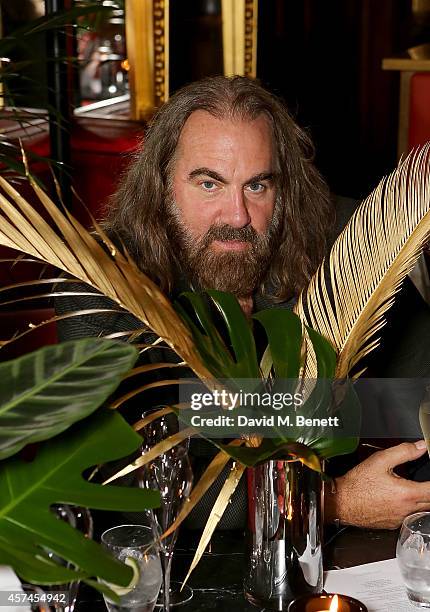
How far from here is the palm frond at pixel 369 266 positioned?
4.14ft

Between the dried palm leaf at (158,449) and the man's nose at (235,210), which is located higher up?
the man's nose at (235,210)

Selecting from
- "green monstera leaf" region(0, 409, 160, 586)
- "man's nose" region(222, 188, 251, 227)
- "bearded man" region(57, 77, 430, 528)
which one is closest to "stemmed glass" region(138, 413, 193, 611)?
"green monstera leaf" region(0, 409, 160, 586)

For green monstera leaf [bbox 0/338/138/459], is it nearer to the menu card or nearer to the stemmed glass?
the stemmed glass

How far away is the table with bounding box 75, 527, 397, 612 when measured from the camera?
1.22m

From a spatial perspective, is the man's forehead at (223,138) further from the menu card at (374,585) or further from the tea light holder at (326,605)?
the tea light holder at (326,605)

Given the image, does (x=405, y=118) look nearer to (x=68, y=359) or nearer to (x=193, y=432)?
(x=193, y=432)

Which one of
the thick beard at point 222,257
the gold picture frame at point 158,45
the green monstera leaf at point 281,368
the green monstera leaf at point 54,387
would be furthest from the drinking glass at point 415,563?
the gold picture frame at point 158,45

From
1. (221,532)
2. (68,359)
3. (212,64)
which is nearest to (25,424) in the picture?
(68,359)

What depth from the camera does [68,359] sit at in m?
0.86

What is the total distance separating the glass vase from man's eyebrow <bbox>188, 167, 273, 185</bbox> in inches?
34.8

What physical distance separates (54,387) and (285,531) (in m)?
0.44

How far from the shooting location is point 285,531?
1.19 metres

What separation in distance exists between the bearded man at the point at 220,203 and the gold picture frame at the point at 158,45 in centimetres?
186

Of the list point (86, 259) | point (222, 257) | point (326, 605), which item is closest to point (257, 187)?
point (222, 257)
